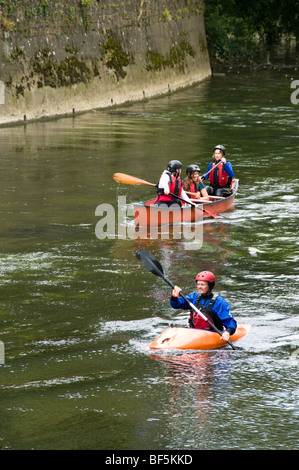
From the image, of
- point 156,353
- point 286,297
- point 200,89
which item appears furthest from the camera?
point 200,89

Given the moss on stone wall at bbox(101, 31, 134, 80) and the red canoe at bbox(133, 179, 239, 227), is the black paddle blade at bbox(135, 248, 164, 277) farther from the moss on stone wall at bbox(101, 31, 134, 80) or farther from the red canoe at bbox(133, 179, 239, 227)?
the moss on stone wall at bbox(101, 31, 134, 80)

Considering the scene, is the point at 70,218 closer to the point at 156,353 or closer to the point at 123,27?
the point at 156,353

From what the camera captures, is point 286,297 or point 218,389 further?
point 286,297

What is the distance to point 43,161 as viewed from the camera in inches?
904

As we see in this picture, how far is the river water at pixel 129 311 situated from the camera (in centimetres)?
837

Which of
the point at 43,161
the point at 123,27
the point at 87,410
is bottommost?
the point at 87,410

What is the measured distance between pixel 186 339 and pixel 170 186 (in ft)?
22.4

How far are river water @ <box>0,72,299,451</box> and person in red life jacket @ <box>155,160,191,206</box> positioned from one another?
1.06 meters

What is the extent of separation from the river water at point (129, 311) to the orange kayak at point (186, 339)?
12cm

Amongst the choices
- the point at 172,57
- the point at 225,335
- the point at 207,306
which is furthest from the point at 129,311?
the point at 172,57

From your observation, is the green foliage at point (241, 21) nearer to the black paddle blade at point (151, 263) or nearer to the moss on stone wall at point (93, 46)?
the moss on stone wall at point (93, 46)

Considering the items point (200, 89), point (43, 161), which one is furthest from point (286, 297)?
point (200, 89)

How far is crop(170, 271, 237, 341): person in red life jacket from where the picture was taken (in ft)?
33.4

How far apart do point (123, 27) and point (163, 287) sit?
23.1 m
